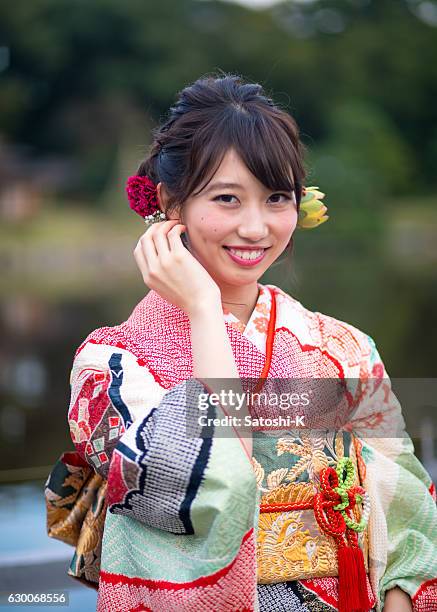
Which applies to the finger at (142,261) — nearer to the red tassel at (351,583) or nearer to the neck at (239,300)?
the neck at (239,300)

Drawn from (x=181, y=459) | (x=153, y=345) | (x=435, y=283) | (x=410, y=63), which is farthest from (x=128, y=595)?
(x=410, y=63)

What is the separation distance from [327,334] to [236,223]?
279 millimetres

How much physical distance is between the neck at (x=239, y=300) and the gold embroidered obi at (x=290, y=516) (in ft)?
0.77

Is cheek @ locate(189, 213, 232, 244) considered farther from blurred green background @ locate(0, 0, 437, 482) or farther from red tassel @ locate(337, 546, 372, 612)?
blurred green background @ locate(0, 0, 437, 482)

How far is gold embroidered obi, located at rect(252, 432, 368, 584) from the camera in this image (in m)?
1.29

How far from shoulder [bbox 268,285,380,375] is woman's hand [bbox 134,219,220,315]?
209mm

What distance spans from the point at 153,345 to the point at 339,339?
13.7 inches

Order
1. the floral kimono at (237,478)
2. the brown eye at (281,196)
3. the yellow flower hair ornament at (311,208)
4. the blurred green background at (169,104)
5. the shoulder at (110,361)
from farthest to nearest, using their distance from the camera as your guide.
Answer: the blurred green background at (169,104)
the yellow flower hair ornament at (311,208)
the brown eye at (281,196)
the shoulder at (110,361)
the floral kimono at (237,478)

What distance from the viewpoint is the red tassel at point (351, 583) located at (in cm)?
130

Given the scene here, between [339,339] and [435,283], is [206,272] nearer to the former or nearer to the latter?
[339,339]

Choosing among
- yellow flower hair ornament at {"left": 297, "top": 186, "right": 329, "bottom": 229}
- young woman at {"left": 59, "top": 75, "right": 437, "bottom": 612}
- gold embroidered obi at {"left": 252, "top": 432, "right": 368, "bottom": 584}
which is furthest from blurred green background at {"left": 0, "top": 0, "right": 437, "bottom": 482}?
gold embroidered obi at {"left": 252, "top": 432, "right": 368, "bottom": 584}

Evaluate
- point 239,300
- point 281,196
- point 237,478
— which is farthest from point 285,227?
point 237,478

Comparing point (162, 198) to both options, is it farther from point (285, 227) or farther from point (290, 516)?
point (290, 516)

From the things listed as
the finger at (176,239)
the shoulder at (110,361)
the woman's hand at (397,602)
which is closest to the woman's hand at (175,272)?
the finger at (176,239)
